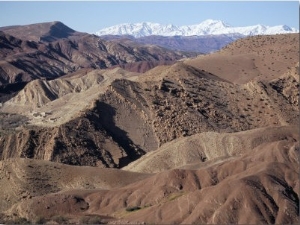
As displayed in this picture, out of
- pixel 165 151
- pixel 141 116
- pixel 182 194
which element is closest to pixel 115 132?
pixel 141 116

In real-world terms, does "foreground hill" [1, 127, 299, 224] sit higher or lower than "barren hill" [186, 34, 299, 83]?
higher

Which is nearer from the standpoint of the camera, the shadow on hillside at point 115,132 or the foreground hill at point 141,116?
the foreground hill at point 141,116

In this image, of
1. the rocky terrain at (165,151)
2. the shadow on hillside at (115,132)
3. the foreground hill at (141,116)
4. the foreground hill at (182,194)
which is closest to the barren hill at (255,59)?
the rocky terrain at (165,151)

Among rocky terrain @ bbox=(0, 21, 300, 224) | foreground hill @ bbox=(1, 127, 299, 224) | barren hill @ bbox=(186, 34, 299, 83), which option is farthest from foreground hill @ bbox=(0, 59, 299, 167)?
barren hill @ bbox=(186, 34, 299, 83)

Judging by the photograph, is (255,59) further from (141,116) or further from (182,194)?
(182,194)

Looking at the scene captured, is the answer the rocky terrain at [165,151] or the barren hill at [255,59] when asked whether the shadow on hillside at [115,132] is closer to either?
the rocky terrain at [165,151]

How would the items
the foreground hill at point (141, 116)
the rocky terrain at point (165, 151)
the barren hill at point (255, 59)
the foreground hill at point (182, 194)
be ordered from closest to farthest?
1. the foreground hill at point (182, 194)
2. the rocky terrain at point (165, 151)
3. the foreground hill at point (141, 116)
4. the barren hill at point (255, 59)

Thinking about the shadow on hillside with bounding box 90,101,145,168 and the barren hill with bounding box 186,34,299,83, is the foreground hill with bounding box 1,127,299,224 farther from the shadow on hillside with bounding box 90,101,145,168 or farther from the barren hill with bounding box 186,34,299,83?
the barren hill with bounding box 186,34,299,83

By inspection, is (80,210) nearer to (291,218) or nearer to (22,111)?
(291,218)
